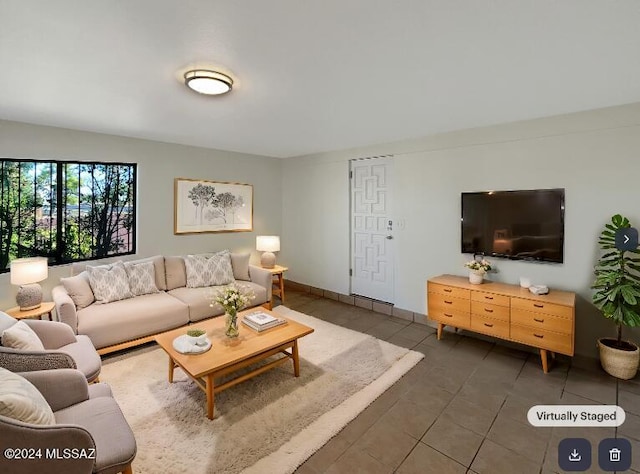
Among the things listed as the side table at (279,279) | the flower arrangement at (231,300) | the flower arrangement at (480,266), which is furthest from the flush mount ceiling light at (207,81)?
the flower arrangement at (480,266)

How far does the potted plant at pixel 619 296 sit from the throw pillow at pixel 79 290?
16.1 ft

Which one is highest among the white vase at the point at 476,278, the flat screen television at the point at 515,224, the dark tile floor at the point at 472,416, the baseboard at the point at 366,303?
the flat screen television at the point at 515,224

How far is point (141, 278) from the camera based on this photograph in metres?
3.72

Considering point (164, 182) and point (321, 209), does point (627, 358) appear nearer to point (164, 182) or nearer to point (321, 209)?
point (321, 209)

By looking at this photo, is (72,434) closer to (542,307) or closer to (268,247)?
(542,307)

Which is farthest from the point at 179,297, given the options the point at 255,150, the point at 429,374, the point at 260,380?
the point at 429,374

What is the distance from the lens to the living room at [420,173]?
2787 millimetres

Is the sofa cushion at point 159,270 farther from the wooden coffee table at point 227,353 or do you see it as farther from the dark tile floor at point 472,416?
the dark tile floor at point 472,416

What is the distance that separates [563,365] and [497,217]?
5.12ft

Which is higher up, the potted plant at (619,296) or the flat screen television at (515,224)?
the flat screen television at (515,224)

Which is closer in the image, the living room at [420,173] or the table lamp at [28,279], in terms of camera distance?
the living room at [420,173]

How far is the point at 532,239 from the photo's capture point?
3.21 m

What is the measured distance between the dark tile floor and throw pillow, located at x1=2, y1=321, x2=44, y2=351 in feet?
5.99

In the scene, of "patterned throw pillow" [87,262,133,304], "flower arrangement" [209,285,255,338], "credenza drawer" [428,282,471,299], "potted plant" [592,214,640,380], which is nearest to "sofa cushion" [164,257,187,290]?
"patterned throw pillow" [87,262,133,304]
